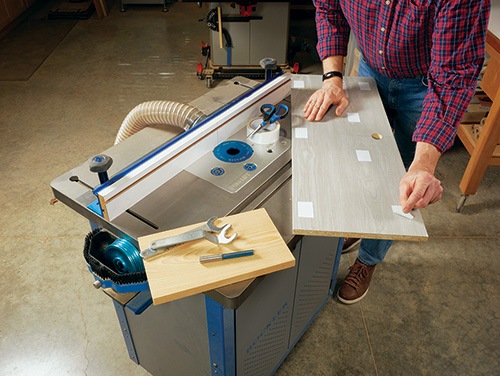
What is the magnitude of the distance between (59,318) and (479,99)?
265 centimetres

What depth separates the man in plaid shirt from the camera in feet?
3.88

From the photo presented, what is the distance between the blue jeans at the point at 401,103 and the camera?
154 centimetres

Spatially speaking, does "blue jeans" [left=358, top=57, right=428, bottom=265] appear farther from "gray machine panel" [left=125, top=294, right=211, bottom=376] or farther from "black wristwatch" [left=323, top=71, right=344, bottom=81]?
"gray machine panel" [left=125, top=294, right=211, bottom=376]

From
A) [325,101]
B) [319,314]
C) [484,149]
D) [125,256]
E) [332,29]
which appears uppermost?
[332,29]

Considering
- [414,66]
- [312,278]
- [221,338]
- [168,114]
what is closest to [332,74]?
[414,66]

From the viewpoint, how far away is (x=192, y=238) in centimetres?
100

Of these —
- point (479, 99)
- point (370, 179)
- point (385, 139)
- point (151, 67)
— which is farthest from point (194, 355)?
point (151, 67)

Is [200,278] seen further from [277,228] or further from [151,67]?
[151,67]

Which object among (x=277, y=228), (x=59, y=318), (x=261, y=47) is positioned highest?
(x=277, y=228)

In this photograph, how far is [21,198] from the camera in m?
2.50

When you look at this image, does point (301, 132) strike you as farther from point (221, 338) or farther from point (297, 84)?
point (221, 338)

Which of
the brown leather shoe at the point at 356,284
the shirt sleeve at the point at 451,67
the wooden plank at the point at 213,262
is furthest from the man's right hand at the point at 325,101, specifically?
the brown leather shoe at the point at 356,284

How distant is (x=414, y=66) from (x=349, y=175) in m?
0.55

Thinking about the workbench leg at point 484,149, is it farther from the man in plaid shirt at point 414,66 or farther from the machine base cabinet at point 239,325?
the machine base cabinet at point 239,325
